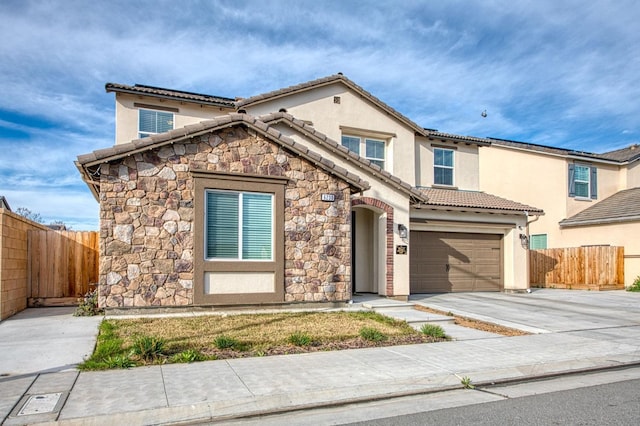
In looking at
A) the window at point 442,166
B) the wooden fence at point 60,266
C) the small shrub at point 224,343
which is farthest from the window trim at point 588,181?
the wooden fence at point 60,266

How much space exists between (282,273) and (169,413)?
7198mm

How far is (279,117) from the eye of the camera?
14.8 m

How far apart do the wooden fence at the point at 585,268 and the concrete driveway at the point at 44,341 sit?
1970 cm

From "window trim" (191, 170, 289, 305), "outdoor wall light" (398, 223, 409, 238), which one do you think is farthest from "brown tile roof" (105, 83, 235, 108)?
"outdoor wall light" (398, 223, 409, 238)

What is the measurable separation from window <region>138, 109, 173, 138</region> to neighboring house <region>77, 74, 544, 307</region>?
0.04 meters

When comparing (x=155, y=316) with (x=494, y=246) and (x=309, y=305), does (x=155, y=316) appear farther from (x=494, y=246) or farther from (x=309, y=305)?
(x=494, y=246)

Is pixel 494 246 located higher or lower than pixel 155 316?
higher

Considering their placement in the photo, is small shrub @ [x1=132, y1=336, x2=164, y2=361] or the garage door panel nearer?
small shrub @ [x1=132, y1=336, x2=164, y2=361]

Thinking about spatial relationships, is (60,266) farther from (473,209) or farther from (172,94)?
(473,209)

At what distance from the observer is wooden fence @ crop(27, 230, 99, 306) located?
13180 mm

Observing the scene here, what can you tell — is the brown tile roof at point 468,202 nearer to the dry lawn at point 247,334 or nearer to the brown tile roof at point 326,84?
the brown tile roof at point 326,84

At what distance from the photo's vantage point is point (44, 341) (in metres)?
8.85

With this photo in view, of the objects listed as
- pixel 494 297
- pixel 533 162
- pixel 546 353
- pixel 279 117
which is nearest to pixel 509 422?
pixel 546 353

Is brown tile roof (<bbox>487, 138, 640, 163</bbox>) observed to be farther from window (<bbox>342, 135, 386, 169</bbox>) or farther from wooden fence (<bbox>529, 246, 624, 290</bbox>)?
window (<bbox>342, 135, 386, 169</bbox>)
